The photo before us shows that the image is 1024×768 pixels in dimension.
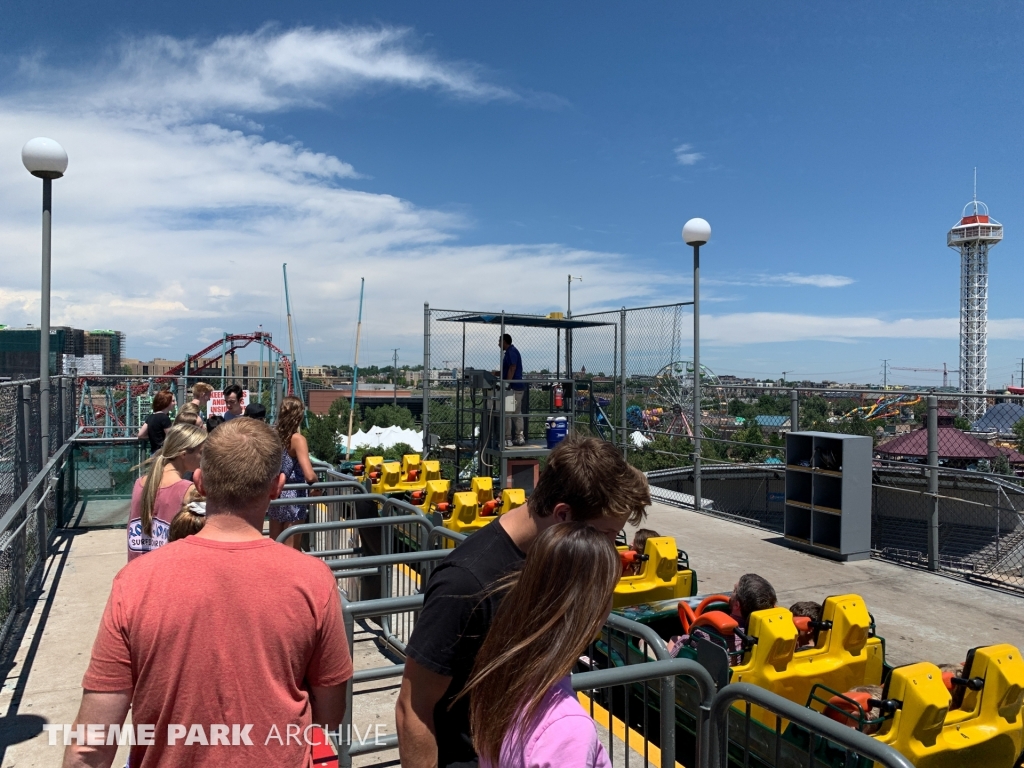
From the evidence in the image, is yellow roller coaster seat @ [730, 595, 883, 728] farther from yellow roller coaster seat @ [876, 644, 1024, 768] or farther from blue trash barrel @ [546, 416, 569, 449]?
blue trash barrel @ [546, 416, 569, 449]

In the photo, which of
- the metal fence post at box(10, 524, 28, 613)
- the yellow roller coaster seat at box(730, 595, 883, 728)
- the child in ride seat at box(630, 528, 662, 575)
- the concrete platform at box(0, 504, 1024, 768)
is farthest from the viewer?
the metal fence post at box(10, 524, 28, 613)

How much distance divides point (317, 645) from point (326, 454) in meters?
34.3

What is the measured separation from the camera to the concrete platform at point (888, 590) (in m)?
6.07

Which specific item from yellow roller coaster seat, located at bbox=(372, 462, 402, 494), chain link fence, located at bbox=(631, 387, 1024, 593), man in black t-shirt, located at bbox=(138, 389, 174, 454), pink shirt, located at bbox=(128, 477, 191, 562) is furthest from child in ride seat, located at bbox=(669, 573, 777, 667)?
yellow roller coaster seat, located at bbox=(372, 462, 402, 494)

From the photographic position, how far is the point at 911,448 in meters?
9.13

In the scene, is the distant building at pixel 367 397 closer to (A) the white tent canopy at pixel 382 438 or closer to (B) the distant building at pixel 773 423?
(A) the white tent canopy at pixel 382 438

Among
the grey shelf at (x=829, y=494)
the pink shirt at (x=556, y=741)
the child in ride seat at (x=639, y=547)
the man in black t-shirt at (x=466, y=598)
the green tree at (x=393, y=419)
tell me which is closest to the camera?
the pink shirt at (x=556, y=741)

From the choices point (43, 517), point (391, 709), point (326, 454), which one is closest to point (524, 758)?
point (391, 709)

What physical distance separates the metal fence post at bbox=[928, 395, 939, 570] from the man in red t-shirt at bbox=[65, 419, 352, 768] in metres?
7.58

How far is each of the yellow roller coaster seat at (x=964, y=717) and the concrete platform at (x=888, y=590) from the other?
7.34 feet

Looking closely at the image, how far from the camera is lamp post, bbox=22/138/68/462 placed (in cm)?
759

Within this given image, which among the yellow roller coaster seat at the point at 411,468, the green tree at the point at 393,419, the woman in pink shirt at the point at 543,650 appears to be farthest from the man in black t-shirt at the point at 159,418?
the green tree at the point at 393,419

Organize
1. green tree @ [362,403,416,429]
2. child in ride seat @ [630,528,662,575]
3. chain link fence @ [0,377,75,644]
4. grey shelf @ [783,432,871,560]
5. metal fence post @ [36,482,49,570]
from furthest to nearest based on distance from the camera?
green tree @ [362,403,416,429] < grey shelf @ [783,432,871,560] < metal fence post @ [36,482,49,570] < child in ride seat @ [630,528,662,575] < chain link fence @ [0,377,75,644]

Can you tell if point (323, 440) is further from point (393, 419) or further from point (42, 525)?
point (42, 525)
